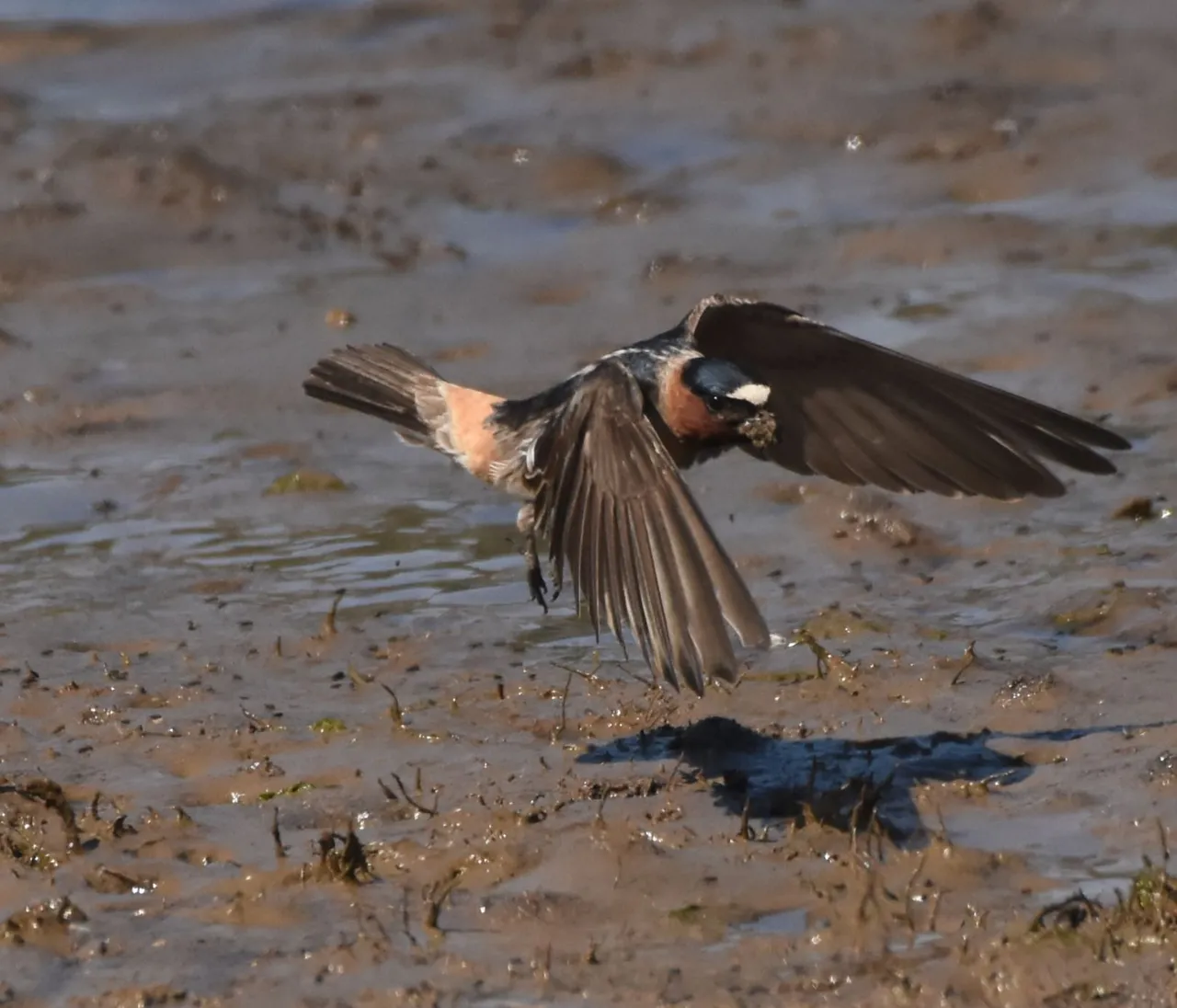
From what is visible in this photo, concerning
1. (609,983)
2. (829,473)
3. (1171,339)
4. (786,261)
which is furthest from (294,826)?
(786,261)

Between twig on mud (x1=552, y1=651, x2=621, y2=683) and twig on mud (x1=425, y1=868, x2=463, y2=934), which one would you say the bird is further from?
twig on mud (x1=425, y1=868, x2=463, y2=934)

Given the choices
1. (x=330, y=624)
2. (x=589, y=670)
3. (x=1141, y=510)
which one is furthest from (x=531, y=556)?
(x=1141, y=510)

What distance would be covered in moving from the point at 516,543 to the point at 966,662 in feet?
7.03

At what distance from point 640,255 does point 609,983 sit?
22.1 ft

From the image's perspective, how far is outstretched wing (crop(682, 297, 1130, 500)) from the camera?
6.23 metres

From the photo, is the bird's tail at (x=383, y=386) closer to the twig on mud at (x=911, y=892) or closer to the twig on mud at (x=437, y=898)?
the twig on mud at (x=437, y=898)

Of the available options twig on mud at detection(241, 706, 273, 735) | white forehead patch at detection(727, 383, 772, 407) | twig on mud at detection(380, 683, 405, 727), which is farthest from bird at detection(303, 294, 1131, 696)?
twig on mud at detection(241, 706, 273, 735)

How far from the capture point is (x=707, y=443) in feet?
20.7

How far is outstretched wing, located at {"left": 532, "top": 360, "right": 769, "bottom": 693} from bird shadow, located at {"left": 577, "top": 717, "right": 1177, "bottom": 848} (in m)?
0.42

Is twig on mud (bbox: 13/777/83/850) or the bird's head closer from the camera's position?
twig on mud (bbox: 13/777/83/850)

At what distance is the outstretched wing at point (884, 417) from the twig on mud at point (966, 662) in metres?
0.51

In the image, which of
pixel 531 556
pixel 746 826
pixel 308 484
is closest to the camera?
pixel 746 826

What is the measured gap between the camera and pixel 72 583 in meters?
7.87

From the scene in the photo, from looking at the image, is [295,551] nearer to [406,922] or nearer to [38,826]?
[38,826]
